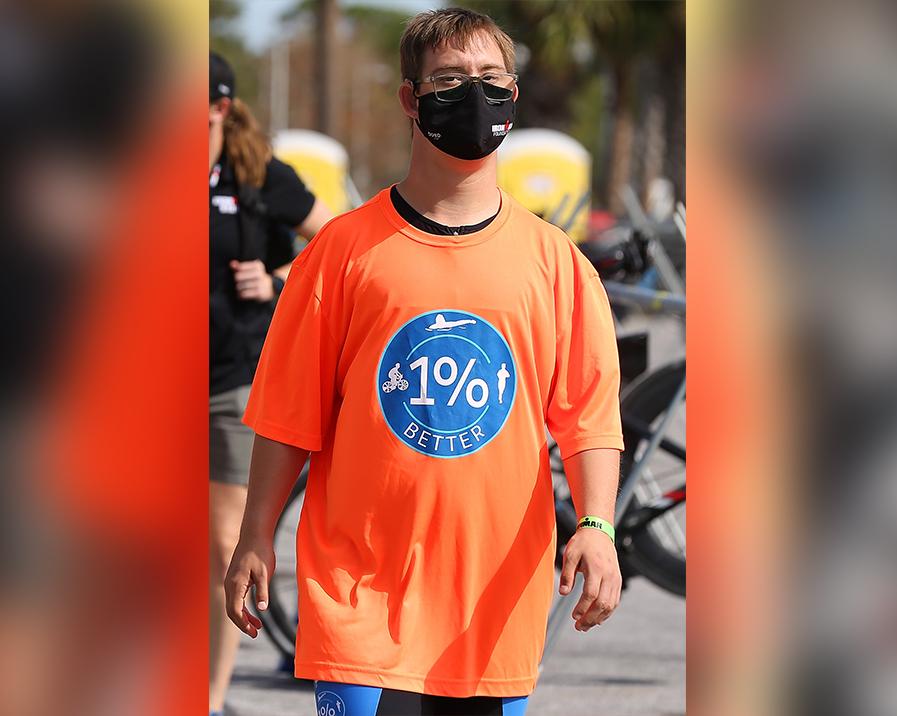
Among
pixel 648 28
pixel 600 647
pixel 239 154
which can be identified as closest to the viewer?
pixel 239 154

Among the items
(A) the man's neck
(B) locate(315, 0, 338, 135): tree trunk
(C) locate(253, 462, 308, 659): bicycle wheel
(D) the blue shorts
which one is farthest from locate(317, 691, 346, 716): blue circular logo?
(B) locate(315, 0, 338, 135): tree trunk

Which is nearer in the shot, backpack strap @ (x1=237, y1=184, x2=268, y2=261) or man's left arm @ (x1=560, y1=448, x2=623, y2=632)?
man's left arm @ (x1=560, y1=448, x2=623, y2=632)

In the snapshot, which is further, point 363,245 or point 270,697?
point 270,697

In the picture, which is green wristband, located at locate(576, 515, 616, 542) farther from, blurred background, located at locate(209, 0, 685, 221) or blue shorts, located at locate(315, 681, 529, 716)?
blurred background, located at locate(209, 0, 685, 221)

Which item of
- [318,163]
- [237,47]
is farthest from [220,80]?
[237,47]

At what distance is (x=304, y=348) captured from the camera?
2.61 meters

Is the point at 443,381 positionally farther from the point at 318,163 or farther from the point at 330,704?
the point at 318,163

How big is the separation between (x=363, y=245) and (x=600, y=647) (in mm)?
3617

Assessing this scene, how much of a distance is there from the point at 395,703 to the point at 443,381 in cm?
56

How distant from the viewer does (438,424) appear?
8.39ft

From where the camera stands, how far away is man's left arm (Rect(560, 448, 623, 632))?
2.55 meters
